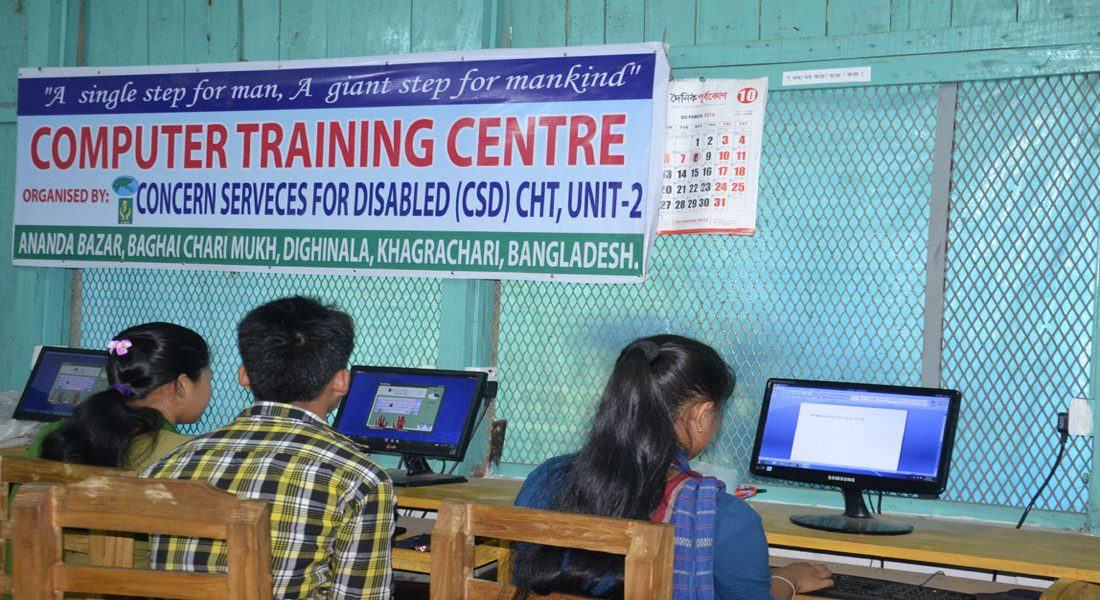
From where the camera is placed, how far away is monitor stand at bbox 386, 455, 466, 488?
334 centimetres

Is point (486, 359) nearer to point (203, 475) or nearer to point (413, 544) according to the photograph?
point (413, 544)

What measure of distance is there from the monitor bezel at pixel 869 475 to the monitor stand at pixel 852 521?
0.05 meters

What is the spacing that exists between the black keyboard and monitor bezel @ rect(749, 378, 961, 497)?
275 mm

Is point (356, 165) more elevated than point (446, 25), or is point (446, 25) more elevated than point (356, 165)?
point (446, 25)

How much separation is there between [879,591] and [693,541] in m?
1.03

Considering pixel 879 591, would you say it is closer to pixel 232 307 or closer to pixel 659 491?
pixel 659 491

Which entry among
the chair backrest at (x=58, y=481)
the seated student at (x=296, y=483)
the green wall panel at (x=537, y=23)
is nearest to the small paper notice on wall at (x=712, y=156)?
the green wall panel at (x=537, y=23)

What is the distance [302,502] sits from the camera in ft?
5.89

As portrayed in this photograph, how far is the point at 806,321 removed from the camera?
131 inches

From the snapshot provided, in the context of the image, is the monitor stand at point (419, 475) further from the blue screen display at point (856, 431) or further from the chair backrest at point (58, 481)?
the chair backrest at point (58, 481)

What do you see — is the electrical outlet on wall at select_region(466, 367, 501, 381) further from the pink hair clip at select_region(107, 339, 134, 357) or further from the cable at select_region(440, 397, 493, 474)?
the pink hair clip at select_region(107, 339, 134, 357)

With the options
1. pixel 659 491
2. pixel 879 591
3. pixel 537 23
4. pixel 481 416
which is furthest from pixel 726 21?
pixel 659 491

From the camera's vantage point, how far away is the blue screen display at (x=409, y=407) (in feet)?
11.2

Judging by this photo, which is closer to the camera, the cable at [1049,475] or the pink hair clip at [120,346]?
the pink hair clip at [120,346]
